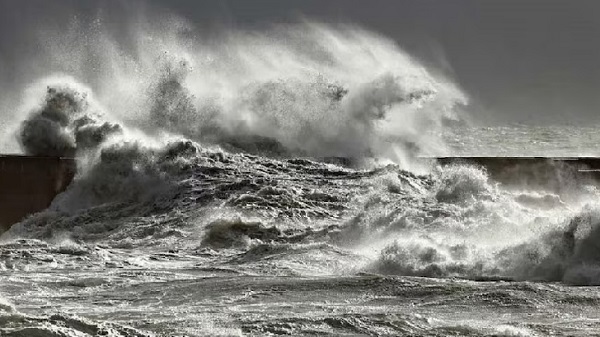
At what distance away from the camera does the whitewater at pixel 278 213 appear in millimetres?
7992

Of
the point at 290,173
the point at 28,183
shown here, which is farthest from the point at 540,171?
the point at 28,183

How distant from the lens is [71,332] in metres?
6.75

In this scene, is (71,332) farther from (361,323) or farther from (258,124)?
(258,124)

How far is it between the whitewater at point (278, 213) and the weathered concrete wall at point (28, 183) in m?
0.23

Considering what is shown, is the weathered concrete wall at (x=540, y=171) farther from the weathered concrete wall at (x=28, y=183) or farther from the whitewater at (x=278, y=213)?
the weathered concrete wall at (x=28, y=183)

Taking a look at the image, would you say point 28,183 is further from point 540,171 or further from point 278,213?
point 540,171

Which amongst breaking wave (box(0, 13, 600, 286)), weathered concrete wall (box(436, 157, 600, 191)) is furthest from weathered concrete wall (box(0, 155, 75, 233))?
weathered concrete wall (box(436, 157, 600, 191))

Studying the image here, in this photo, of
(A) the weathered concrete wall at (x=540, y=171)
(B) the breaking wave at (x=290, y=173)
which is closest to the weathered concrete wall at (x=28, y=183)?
(B) the breaking wave at (x=290, y=173)

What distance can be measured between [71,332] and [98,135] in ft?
31.5

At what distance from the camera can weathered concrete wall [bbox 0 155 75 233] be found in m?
14.2

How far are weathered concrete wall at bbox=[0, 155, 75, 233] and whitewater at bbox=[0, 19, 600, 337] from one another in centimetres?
23

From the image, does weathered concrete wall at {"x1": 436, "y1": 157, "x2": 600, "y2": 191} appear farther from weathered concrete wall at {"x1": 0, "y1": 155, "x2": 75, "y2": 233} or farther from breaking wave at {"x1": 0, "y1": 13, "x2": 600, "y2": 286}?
weathered concrete wall at {"x1": 0, "y1": 155, "x2": 75, "y2": 233}

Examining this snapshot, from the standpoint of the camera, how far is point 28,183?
1450cm

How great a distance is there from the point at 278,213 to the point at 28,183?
3.71 meters
